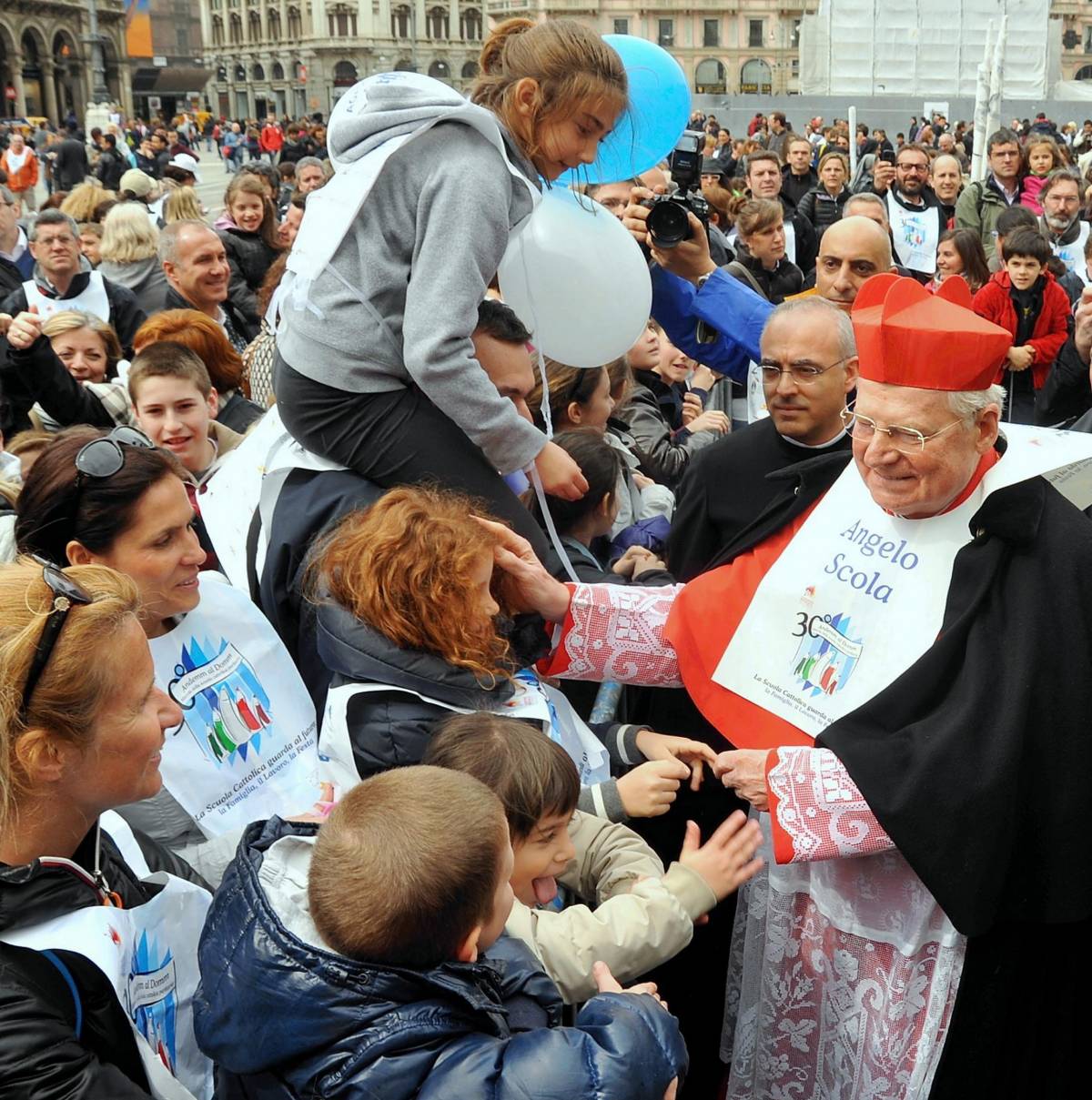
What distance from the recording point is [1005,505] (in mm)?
2252

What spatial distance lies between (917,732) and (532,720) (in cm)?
72

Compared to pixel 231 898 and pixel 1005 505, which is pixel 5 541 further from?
pixel 1005 505

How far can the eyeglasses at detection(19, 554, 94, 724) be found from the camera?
1700 mm

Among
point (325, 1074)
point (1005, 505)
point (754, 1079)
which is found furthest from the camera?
point (754, 1079)

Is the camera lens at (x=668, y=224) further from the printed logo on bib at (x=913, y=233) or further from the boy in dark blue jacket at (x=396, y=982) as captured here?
the printed logo on bib at (x=913, y=233)

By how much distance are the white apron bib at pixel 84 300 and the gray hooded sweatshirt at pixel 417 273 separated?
142 inches

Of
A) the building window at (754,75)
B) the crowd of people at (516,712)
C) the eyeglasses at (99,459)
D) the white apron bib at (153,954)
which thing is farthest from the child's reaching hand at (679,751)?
the building window at (754,75)

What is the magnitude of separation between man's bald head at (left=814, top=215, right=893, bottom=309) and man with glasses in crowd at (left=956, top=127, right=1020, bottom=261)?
173 inches

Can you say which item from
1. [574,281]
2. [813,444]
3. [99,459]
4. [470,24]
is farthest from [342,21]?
[99,459]

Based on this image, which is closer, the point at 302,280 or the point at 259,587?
the point at 302,280

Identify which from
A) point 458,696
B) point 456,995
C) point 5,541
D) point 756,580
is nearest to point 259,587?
point 5,541

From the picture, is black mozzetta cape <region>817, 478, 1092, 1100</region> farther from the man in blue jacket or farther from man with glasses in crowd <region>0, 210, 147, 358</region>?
man with glasses in crowd <region>0, 210, 147, 358</region>

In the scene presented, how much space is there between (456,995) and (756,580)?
1.33 m

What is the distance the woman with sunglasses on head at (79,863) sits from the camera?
Result: 1.50 metres
